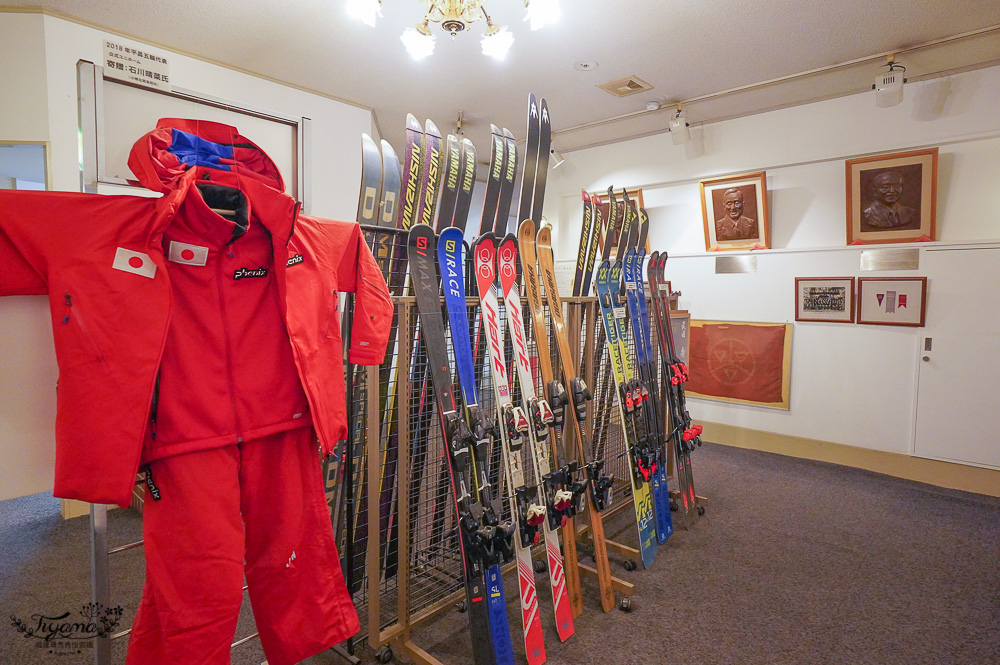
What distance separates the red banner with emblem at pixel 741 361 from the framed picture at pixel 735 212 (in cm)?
72

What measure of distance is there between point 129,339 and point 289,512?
21.8 inches

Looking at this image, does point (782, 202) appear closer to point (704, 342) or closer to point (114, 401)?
point (704, 342)

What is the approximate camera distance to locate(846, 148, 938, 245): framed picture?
349 cm

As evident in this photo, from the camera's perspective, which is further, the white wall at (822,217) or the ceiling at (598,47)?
the white wall at (822,217)

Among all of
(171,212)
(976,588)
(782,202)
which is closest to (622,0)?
(782,202)

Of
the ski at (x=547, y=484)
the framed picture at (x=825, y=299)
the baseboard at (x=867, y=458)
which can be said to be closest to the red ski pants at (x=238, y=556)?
the ski at (x=547, y=484)

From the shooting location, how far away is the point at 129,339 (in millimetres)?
1041

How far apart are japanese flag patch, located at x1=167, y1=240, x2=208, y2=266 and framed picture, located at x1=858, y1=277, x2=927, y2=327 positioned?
14.2ft

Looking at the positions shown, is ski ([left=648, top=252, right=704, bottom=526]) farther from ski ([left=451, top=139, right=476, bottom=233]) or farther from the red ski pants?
the red ski pants

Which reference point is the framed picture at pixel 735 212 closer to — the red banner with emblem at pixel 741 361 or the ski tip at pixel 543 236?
the red banner with emblem at pixel 741 361

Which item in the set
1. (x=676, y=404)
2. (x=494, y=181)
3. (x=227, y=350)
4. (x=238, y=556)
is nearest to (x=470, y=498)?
(x=238, y=556)

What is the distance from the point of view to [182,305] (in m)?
1.15

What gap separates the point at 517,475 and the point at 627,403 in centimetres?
81

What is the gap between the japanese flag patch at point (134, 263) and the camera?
105cm
